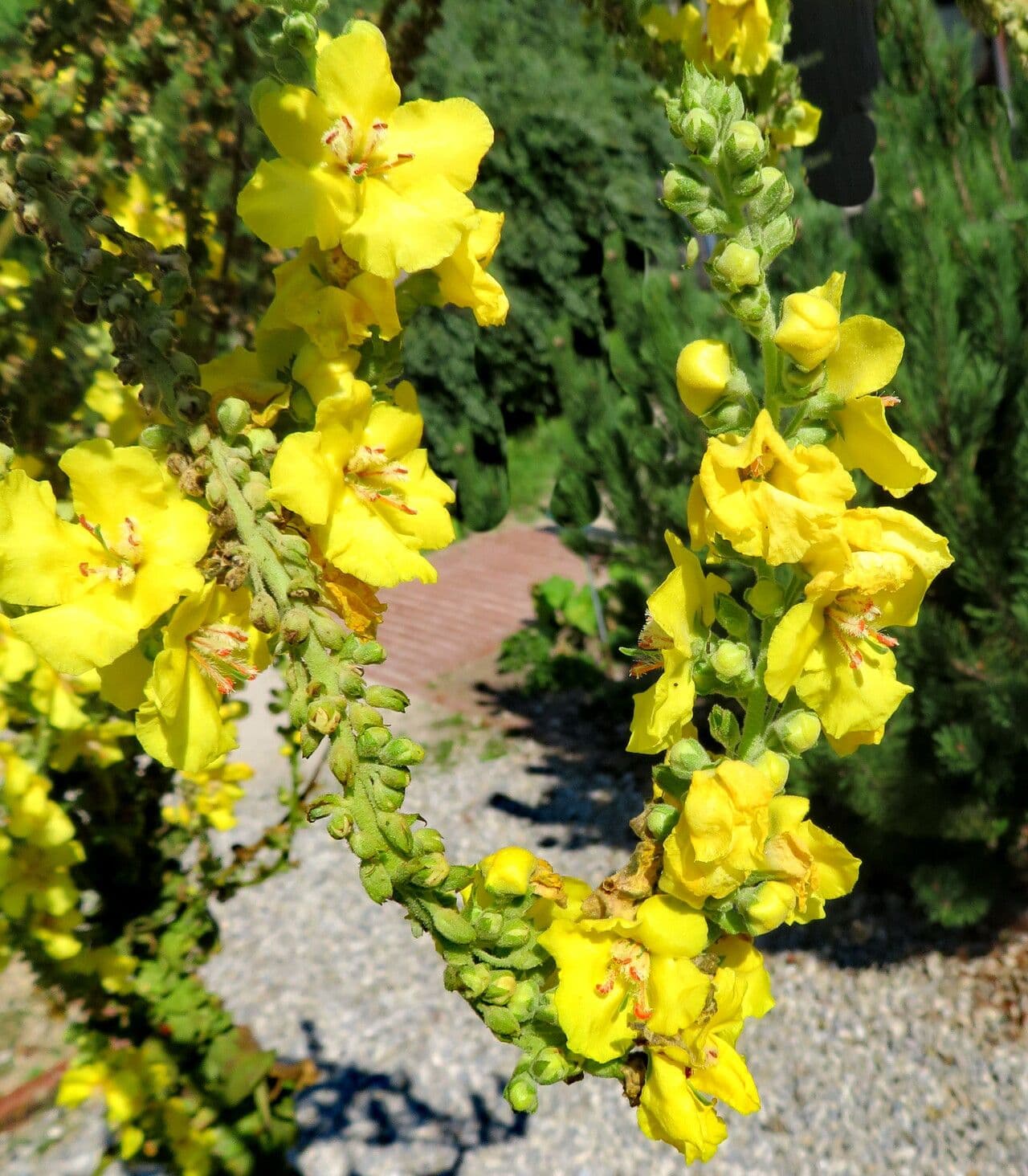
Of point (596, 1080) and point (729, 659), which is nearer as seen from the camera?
point (729, 659)

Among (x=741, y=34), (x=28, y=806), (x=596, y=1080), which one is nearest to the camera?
(x=741, y=34)

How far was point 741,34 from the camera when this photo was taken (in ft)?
4.92

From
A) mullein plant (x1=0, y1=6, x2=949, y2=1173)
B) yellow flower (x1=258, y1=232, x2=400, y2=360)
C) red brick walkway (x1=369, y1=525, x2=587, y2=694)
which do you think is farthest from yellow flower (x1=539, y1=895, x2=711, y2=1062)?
red brick walkway (x1=369, y1=525, x2=587, y2=694)

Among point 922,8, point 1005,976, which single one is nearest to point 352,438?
point 922,8

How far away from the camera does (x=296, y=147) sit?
0.65 meters

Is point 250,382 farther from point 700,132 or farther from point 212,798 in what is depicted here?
point 212,798

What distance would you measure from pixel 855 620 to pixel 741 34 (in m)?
1.22

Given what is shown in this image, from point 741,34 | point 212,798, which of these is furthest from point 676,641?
point 212,798

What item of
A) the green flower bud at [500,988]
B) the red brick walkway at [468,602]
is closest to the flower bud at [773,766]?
the green flower bud at [500,988]

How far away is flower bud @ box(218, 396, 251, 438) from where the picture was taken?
637 millimetres

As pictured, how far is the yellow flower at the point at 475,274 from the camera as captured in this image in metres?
0.73

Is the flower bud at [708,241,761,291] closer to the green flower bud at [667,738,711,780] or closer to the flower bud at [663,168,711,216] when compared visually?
Answer: the flower bud at [663,168,711,216]

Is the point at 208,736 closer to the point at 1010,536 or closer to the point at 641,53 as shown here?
the point at 641,53

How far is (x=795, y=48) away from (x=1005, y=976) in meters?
3.12
